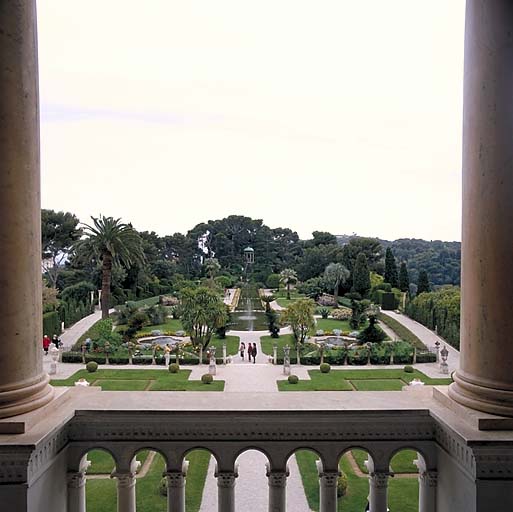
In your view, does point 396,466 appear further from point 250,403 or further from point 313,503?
point 250,403

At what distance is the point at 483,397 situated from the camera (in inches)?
211

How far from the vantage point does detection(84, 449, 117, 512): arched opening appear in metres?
11.7

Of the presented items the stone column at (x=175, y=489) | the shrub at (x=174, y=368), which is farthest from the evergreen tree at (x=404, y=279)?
the stone column at (x=175, y=489)

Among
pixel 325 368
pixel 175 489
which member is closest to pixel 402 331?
pixel 325 368

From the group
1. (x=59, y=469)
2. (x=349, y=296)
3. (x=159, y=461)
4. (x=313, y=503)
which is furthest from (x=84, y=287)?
(x=59, y=469)

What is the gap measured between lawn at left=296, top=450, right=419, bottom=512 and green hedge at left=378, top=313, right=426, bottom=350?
20.0 m

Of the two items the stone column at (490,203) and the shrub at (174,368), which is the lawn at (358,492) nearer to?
the stone column at (490,203)

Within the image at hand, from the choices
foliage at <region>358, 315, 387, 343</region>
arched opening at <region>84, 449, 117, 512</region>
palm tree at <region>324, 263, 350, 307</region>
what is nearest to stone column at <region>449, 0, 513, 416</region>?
arched opening at <region>84, 449, 117, 512</region>

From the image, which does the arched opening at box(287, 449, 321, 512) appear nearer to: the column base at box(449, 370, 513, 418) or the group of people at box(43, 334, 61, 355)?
the column base at box(449, 370, 513, 418)

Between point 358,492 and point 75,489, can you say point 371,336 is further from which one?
point 75,489

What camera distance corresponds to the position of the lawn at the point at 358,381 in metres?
23.5

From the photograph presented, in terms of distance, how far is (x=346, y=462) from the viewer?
15.2 metres

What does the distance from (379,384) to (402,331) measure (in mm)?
15907

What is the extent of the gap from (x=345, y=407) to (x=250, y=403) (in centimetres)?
98
